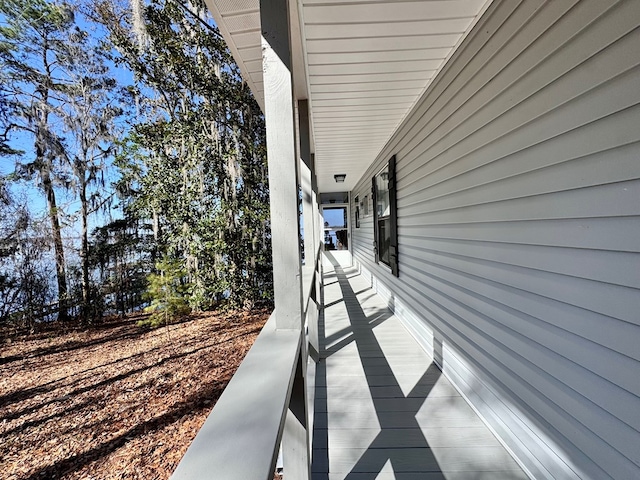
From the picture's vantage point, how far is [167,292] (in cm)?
654

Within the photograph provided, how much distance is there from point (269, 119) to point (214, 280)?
5839 mm

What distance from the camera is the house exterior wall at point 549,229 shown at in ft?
3.46

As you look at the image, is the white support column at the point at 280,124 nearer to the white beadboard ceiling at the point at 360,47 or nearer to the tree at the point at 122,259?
the white beadboard ceiling at the point at 360,47

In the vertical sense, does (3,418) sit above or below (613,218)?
below

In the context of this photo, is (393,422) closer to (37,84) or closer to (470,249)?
(470,249)

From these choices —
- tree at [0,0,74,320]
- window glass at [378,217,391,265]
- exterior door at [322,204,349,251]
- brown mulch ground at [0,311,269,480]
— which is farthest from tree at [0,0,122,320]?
exterior door at [322,204,349,251]

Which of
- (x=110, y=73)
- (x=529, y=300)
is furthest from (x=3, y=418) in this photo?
(x=110, y=73)

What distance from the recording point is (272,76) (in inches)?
46.8

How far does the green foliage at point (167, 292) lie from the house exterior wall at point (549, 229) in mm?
5669

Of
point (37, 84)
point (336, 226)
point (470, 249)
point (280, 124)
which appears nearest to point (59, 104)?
point (37, 84)

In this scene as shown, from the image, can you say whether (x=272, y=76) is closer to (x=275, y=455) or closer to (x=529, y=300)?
(x=275, y=455)

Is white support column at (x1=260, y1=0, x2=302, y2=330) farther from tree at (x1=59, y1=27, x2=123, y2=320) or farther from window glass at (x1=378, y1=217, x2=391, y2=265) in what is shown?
tree at (x1=59, y1=27, x2=123, y2=320)

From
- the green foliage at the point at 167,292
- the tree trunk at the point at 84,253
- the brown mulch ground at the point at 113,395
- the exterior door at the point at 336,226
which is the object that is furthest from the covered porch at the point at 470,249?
the exterior door at the point at 336,226

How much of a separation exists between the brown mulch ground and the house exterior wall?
9.01 feet
